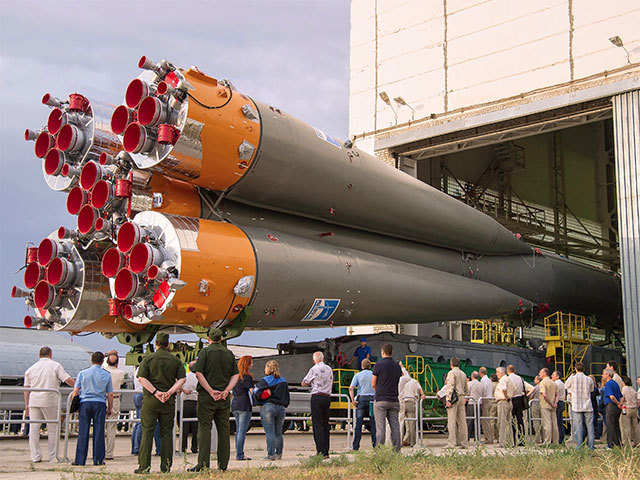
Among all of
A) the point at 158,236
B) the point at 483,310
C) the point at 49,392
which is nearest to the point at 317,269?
the point at 158,236

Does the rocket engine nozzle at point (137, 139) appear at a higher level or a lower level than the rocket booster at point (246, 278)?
higher

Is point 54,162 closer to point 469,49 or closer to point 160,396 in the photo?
point 160,396

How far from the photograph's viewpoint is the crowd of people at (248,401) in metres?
7.89

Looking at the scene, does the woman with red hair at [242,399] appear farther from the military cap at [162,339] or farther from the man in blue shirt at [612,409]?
the man in blue shirt at [612,409]

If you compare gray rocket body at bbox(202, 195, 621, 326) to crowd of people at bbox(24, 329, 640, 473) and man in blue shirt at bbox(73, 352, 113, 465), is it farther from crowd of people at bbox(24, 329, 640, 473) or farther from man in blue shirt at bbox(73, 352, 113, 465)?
man in blue shirt at bbox(73, 352, 113, 465)

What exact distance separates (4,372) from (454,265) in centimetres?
1071

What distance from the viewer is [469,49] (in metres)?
19.1

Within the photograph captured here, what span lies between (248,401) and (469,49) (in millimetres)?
12873

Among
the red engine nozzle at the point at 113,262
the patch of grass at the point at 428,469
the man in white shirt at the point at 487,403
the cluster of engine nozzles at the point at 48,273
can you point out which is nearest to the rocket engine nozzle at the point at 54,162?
the cluster of engine nozzles at the point at 48,273

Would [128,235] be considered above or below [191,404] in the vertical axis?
above

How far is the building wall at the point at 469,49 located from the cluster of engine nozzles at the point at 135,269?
11.8 metres

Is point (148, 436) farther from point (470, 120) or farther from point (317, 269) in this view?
point (470, 120)

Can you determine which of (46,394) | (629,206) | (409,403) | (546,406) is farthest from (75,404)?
(629,206)

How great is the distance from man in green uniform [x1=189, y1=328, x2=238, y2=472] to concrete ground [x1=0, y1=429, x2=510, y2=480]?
12.4 inches
